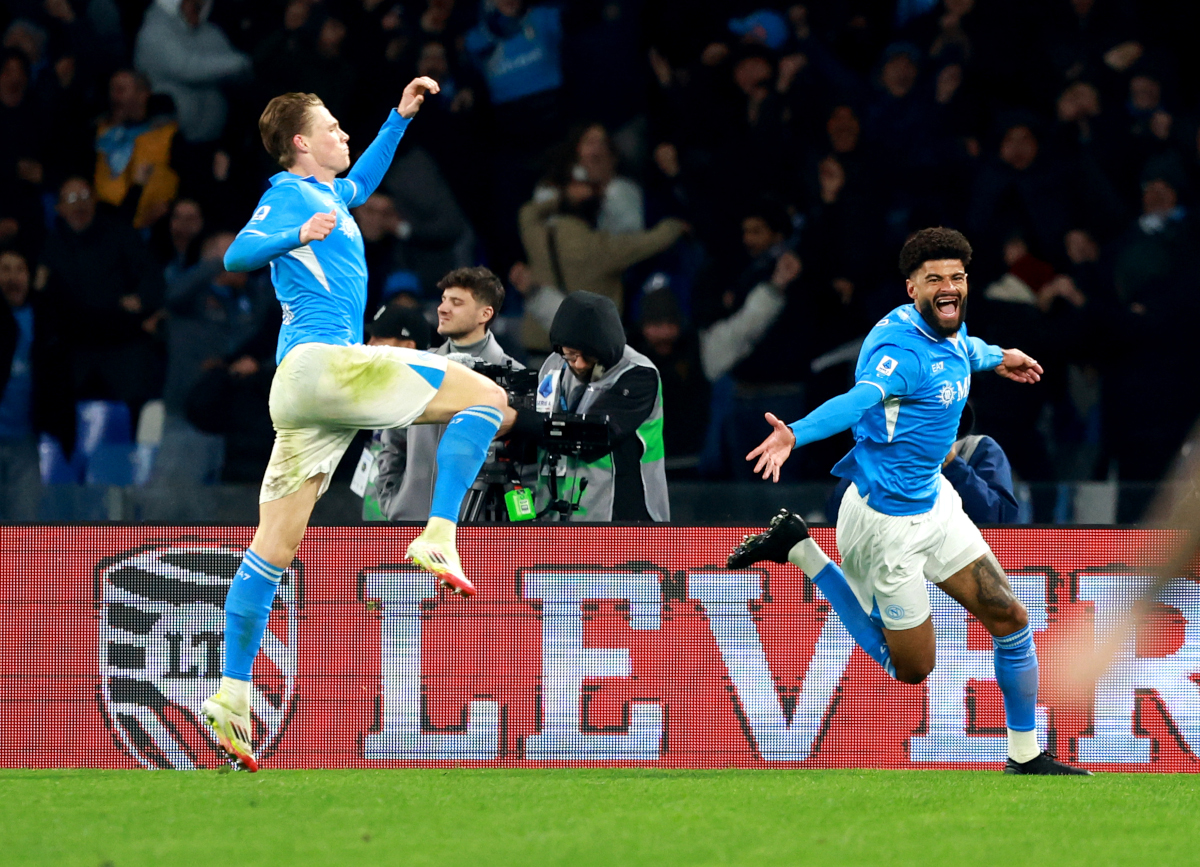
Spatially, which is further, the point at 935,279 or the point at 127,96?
the point at 127,96

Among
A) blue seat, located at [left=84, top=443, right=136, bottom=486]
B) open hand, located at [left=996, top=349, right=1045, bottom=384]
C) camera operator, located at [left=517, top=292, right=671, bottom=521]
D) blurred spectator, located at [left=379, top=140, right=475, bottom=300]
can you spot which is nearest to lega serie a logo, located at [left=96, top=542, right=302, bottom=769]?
camera operator, located at [left=517, top=292, right=671, bottom=521]

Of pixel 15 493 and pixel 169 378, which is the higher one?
pixel 169 378

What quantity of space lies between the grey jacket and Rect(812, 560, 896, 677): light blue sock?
182cm

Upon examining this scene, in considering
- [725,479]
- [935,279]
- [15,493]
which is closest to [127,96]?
[15,493]

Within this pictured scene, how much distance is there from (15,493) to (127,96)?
3.19 meters

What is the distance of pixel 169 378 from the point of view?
10.9m

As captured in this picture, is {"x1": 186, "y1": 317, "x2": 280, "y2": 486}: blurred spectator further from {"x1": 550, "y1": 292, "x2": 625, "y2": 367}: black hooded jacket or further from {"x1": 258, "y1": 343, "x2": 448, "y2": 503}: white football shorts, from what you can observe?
{"x1": 258, "y1": 343, "x2": 448, "y2": 503}: white football shorts

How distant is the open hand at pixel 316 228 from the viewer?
5625mm

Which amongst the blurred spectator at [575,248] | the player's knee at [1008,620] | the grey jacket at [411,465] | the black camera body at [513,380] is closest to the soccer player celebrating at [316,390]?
the black camera body at [513,380]

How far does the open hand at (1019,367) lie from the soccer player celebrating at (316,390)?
2.13 metres

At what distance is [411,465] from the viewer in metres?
7.91

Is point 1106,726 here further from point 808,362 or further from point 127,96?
point 127,96

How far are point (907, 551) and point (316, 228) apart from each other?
258 centimetres

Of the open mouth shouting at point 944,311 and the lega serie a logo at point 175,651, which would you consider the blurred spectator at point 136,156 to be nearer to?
the lega serie a logo at point 175,651
